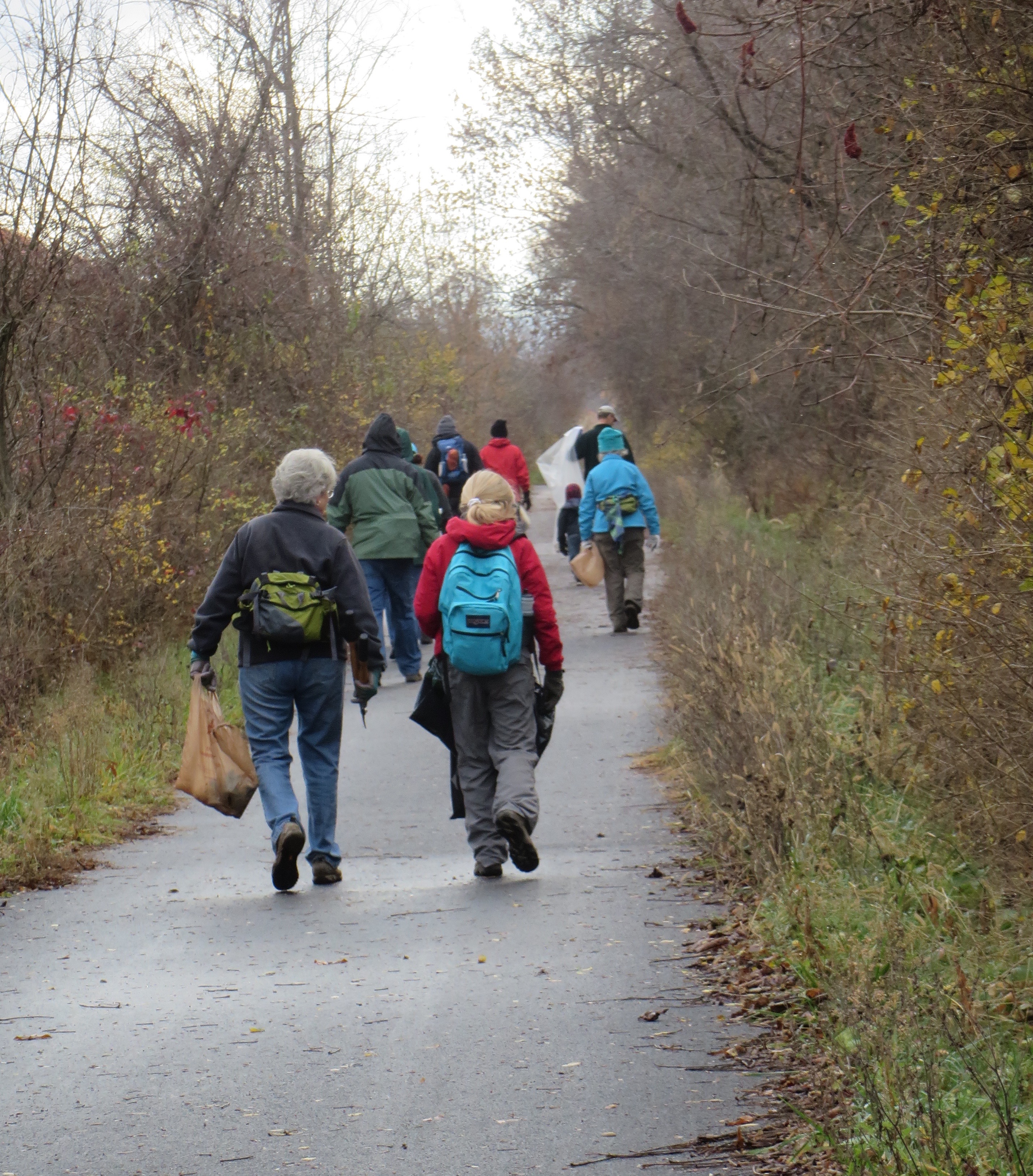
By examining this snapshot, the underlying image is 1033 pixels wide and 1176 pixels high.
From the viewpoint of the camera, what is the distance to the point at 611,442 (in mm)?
15961

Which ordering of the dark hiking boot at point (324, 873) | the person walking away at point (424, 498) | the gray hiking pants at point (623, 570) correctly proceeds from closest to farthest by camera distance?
the dark hiking boot at point (324, 873)
the person walking away at point (424, 498)
the gray hiking pants at point (623, 570)

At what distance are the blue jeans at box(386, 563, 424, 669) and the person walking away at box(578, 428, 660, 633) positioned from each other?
231cm

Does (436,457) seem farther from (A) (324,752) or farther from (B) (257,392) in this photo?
(A) (324,752)

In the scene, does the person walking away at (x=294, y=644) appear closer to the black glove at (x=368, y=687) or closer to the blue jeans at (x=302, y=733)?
the blue jeans at (x=302, y=733)

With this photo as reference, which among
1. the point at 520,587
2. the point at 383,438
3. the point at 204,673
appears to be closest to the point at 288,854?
the point at 204,673

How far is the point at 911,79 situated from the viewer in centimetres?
608

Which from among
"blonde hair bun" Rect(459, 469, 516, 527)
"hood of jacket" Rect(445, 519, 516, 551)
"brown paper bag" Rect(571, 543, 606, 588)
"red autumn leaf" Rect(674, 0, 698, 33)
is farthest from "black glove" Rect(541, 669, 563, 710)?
"brown paper bag" Rect(571, 543, 606, 588)

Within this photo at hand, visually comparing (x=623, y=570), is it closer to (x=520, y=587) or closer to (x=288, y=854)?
(x=520, y=587)

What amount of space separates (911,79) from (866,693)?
3.16 meters

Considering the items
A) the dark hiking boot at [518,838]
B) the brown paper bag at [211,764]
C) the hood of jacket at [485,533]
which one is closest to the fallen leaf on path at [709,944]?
the dark hiking boot at [518,838]

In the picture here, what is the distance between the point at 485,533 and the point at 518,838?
56.5 inches

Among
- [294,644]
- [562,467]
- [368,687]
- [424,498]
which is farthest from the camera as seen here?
[562,467]

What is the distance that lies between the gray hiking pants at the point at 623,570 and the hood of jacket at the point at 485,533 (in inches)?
327

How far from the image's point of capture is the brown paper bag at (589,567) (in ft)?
50.3
